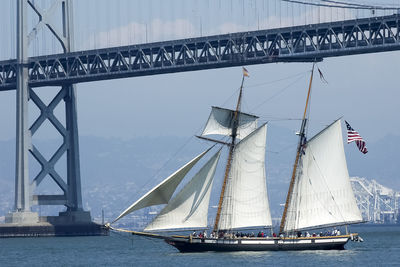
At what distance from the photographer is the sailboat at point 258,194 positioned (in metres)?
72.1

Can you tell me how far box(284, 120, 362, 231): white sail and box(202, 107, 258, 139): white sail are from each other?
344 cm

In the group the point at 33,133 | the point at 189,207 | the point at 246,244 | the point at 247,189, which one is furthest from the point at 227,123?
the point at 33,133

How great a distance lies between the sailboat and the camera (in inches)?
2840

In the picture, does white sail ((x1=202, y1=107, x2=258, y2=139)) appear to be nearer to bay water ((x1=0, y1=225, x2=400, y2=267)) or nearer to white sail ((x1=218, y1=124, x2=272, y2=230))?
white sail ((x1=218, y1=124, x2=272, y2=230))

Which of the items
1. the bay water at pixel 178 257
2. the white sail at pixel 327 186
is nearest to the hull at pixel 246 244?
the bay water at pixel 178 257

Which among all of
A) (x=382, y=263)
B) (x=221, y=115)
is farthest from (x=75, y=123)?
(x=382, y=263)

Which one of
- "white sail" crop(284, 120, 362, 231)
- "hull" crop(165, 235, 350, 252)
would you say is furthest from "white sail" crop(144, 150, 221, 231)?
"white sail" crop(284, 120, 362, 231)

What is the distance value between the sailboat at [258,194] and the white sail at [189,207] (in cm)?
5

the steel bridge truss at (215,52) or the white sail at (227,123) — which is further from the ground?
the steel bridge truss at (215,52)

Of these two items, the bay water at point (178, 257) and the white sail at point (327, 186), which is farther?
the white sail at point (327, 186)

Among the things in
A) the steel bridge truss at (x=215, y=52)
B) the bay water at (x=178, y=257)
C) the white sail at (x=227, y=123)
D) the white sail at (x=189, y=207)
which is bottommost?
the bay water at (x=178, y=257)

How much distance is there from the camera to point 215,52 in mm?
102062

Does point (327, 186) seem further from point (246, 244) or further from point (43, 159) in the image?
point (43, 159)

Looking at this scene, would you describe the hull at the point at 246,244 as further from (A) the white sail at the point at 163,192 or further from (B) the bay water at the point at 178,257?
(A) the white sail at the point at 163,192
